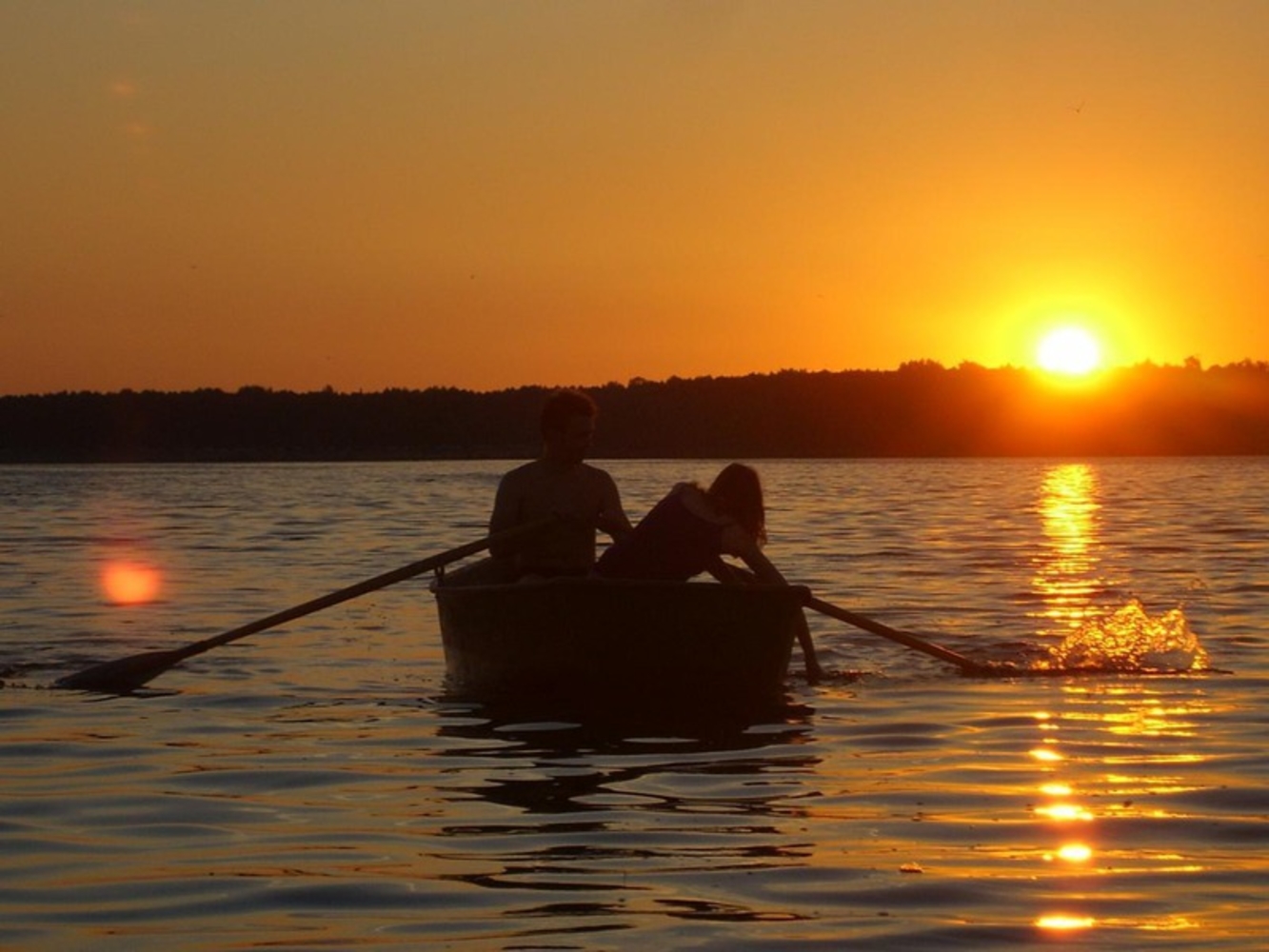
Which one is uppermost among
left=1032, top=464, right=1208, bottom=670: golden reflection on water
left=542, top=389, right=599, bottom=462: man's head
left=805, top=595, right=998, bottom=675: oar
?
left=542, top=389, right=599, bottom=462: man's head

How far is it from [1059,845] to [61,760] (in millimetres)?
4544

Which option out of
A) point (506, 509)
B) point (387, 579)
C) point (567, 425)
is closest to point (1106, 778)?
point (567, 425)

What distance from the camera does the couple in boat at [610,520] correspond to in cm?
1093

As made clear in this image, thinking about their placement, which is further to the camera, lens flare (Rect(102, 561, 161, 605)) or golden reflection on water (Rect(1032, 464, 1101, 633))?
lens flare (Rect(102, 561, 161, 605))

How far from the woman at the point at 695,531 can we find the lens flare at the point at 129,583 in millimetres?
8587

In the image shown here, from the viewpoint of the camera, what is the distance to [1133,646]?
47.4 ft

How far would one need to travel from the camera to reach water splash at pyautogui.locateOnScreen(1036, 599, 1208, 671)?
13312 millimetres

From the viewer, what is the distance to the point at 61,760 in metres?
9.40

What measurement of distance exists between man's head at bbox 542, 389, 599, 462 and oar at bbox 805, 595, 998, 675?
1578 millimetres

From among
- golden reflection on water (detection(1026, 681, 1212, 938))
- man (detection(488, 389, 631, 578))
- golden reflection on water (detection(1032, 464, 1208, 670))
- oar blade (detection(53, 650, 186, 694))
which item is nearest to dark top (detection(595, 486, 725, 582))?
man (detection(488, 389, 631, 578))

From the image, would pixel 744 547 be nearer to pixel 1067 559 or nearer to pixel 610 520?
pixel 610 520

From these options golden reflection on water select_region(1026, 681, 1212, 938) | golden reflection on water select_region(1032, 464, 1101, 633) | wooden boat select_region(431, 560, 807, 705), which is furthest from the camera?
golden reflection on water select_region(1032, 464, 1101, 633)

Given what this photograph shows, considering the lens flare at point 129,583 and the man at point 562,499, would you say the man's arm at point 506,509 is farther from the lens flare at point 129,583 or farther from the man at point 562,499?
the lens flare at point 129,583

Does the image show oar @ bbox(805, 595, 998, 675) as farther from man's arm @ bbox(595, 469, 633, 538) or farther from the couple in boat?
man's arm @ bbox(595, 469, 633, 538)
